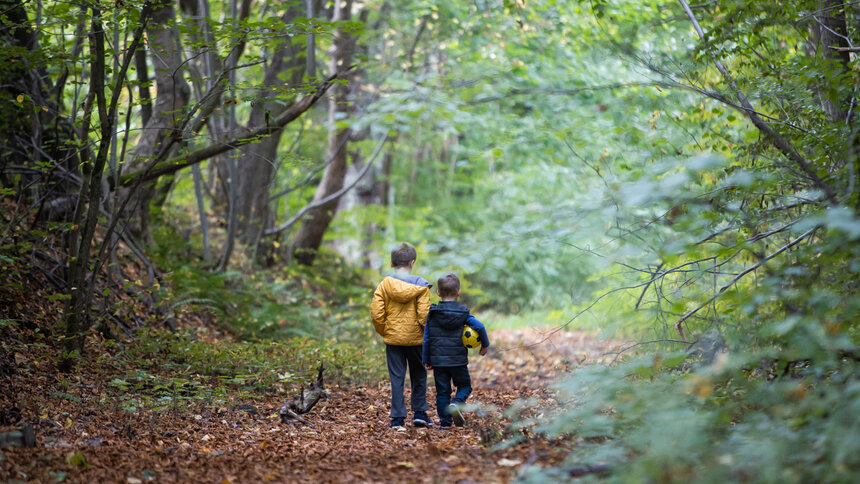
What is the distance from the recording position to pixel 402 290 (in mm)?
5391

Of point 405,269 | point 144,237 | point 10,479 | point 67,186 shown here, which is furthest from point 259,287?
point 10,479

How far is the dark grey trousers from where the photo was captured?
539 cm

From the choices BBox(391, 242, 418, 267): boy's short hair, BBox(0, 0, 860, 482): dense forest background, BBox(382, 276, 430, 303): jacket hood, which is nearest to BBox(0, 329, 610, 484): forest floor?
BBox(0, 0, 860, 482): dense forest background

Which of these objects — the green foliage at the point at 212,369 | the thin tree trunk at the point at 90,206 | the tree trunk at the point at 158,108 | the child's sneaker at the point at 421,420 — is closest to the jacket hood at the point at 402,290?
the child's sneaker at the point at 421,420

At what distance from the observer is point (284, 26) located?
555 centimetres

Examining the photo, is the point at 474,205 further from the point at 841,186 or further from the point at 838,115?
the point at 841,186

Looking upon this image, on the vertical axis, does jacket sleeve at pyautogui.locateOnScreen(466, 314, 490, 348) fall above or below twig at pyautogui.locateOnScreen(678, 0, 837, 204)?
below

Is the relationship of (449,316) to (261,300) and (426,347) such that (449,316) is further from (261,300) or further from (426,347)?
(261,300)

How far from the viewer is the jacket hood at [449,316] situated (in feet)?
17.3

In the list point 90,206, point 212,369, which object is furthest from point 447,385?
point 90,206

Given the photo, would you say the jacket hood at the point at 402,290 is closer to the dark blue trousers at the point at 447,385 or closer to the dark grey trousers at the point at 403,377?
the dark grey trousers at the point at 403,377

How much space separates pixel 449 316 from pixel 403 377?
0.78 meters

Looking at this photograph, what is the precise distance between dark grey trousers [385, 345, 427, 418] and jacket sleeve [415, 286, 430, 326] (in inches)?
12.4

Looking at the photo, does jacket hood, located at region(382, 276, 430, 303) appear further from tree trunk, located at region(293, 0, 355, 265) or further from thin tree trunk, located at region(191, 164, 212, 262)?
tree trunk, located at region(293, 0, 355, 265)
